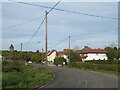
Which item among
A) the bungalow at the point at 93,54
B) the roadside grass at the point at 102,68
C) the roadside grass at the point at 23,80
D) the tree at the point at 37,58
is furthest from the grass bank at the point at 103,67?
the tree at the point at 37,58

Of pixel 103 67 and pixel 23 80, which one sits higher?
pixel 23 80

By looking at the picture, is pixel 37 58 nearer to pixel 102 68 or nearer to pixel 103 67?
pixel 102 68

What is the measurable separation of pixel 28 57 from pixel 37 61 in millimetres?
10745

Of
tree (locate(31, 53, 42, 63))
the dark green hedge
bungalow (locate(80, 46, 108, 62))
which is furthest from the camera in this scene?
tree (locate(31, 53, 42, 63))

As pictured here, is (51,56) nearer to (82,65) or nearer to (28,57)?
(28,57)

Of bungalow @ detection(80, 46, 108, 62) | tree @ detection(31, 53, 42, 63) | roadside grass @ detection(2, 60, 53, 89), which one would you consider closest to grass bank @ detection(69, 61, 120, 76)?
roadside grass @ detection(2, 60, 53, 89)

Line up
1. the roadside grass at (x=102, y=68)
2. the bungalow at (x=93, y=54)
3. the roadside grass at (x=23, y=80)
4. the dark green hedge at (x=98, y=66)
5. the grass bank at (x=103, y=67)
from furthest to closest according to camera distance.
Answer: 1. the bungalow at (x=93, y=54)
2. the dark green hedge at (x=98, y=66)
3. the grass bank at (x=103, y=67)
4. the roadside grass at (x=102, y=68)
5. the roadside grass at (x=23, y=80)

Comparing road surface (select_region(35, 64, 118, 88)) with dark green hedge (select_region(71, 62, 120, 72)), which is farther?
dark green hedge (select_region(71, 62, 120, 72))

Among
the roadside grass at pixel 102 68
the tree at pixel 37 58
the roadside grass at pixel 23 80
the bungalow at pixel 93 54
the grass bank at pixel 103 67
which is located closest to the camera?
the roadside grass at pixel 23 80

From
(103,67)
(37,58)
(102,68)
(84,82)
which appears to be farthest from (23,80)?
(37,58)

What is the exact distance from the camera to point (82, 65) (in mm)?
75188

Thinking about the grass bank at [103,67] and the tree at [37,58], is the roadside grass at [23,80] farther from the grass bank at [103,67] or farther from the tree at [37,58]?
the tree at [37,58]

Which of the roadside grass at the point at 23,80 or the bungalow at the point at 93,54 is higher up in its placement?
the bungalow at the point at 93,54

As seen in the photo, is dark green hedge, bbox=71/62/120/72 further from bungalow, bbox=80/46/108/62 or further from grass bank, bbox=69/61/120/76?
bungalow, bbox=80/46/108/62
